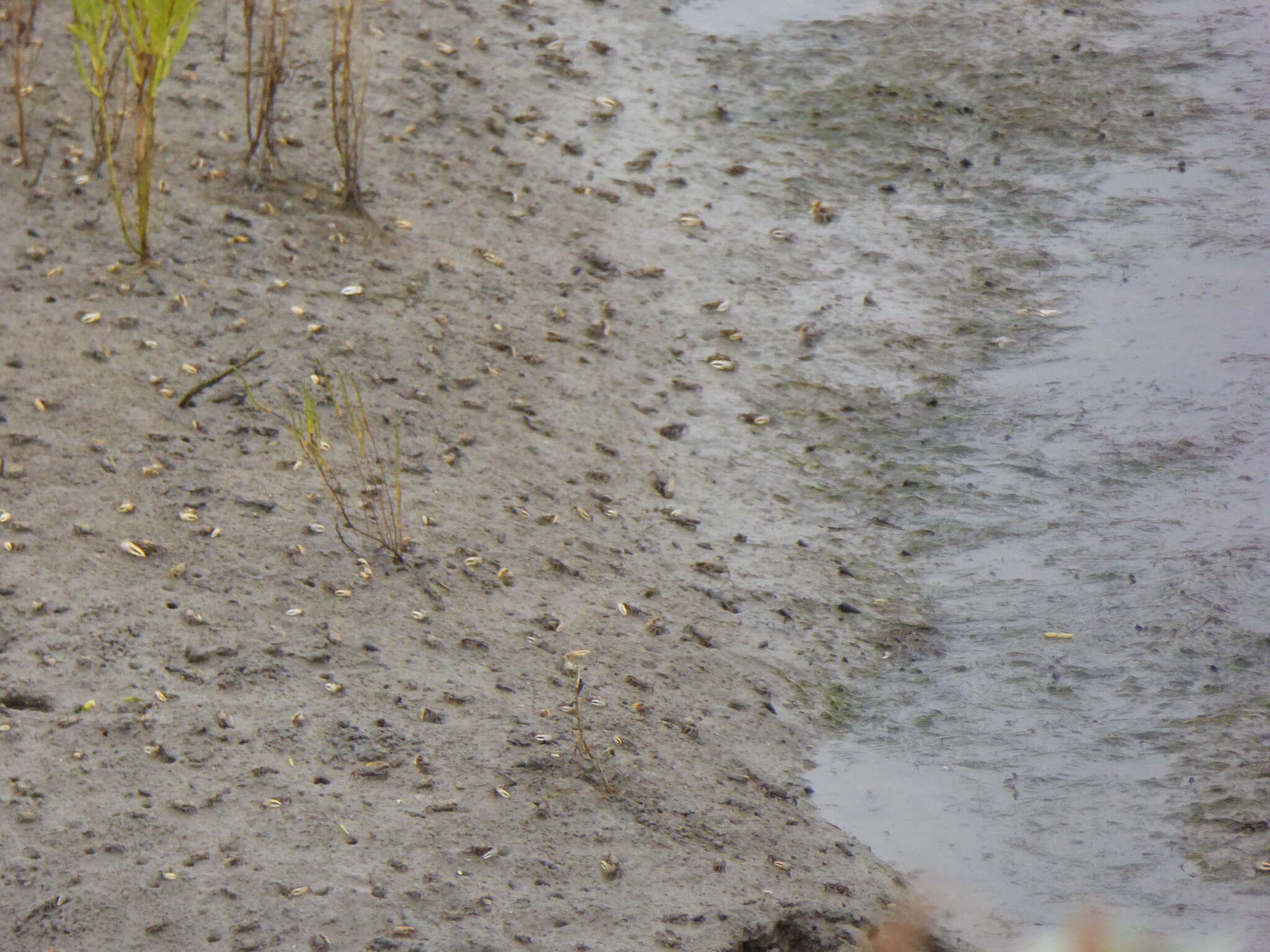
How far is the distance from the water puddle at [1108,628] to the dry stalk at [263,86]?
8.73ft

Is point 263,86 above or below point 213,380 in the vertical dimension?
above

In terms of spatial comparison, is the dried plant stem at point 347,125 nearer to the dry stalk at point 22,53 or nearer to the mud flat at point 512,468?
the mud flat at point 512,468

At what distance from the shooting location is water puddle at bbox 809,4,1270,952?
9.11 ft

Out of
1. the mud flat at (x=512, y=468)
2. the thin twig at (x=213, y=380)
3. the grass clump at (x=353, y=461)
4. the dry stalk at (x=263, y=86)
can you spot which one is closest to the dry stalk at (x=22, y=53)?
the mud flat at (x=512, y=468)

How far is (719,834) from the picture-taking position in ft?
8.97

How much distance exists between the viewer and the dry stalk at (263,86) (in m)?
4.29

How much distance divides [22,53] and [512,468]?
2.91 m

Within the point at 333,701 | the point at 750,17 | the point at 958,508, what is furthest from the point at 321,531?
the point at 750,17

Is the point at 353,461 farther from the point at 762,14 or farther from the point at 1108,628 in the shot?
the point at 762,14

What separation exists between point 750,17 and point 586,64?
0.92 metres

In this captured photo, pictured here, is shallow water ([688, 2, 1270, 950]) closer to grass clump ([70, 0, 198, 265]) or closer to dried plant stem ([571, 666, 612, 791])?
dried plant stem ([571, 666, 612, 791])

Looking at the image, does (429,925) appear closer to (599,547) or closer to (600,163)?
(599,547)

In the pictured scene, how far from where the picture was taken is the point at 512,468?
369 centimetres

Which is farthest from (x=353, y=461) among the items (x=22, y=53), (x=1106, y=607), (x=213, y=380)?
(x=22, y=53)
